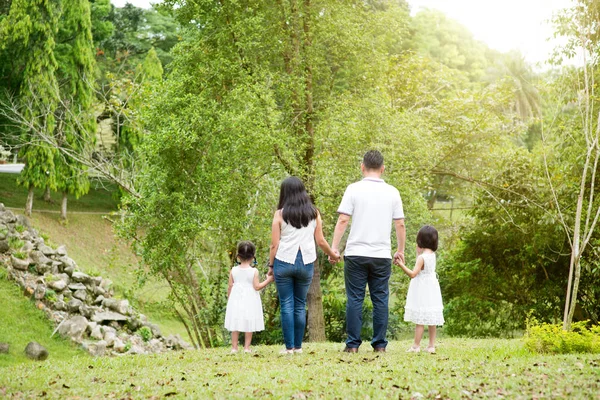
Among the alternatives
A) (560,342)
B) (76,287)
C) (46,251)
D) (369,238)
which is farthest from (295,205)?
(46,251)

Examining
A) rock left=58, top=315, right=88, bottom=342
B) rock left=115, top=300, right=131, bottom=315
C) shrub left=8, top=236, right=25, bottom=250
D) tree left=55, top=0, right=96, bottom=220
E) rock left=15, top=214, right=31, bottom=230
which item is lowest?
rock left=58, top=315, right=88, bottom=342

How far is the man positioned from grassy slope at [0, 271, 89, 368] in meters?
12.1

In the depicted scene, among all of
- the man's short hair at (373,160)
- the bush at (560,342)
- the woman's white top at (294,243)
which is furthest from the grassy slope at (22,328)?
the bush at (560,342)

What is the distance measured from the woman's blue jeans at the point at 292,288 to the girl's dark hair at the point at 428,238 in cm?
135

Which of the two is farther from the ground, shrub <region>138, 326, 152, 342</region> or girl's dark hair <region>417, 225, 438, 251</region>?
girl's dark hair <region>417, 225, 438, 251</region>

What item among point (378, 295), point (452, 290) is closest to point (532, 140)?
point (452, 290)

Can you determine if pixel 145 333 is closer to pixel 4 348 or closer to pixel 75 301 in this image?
pixel 75 301

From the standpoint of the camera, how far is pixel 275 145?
1413 centimetres

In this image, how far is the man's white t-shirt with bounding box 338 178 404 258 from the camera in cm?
736

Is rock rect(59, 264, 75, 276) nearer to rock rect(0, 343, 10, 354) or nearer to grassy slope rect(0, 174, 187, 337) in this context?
grassy slope rect(0, 174, 187, 337)

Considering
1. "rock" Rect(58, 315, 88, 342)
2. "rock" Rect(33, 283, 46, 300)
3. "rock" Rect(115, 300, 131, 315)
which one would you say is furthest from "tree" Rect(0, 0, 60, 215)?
"rock" Rect(58, 315, 88, 342)

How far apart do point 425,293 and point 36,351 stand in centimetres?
1237

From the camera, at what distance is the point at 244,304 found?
845 centimetres

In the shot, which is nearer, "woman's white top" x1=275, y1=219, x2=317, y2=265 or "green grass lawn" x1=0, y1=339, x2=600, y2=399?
"green grass lawn" x1=0, y1=339, x2=600, y2=399
